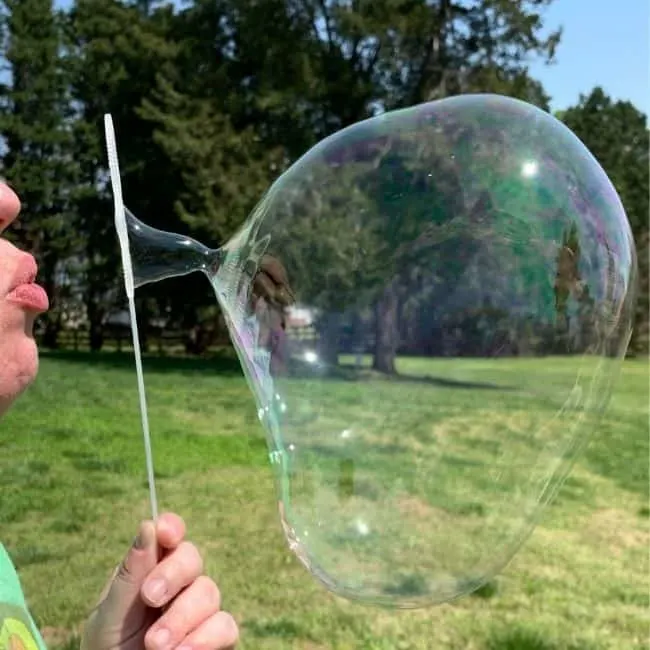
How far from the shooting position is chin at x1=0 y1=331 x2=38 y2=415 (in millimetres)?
1107

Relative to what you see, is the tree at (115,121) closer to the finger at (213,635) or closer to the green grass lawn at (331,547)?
the green grass lawn at (331,547)

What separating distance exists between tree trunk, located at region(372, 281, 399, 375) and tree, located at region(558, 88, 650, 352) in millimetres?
22283

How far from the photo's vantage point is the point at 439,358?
182 centimetres

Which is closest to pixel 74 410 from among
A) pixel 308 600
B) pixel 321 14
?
pixel 308 600

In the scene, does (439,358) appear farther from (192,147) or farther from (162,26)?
(162,26)

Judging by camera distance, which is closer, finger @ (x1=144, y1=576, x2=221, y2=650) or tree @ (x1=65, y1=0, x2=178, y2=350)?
finger @ (x1=144, y1=576, x2=221, y2=650)

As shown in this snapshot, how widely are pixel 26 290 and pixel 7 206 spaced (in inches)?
4.1

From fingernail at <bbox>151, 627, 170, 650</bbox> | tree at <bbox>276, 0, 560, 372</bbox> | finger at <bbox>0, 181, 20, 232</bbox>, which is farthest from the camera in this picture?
tree at <bbox>276, 0, 560, 372</bbox>

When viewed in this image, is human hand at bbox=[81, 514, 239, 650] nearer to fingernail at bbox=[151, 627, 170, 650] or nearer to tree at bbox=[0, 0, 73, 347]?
fingernail at bbox=[151, 627, 170, 650]

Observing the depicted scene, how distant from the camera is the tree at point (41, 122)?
22.2 metres

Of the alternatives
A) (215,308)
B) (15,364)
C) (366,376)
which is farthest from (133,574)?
(215,308)

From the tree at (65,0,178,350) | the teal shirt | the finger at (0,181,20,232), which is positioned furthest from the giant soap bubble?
the tree at (65,0,178,350)

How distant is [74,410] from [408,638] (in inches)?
208

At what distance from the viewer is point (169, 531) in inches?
41.1
